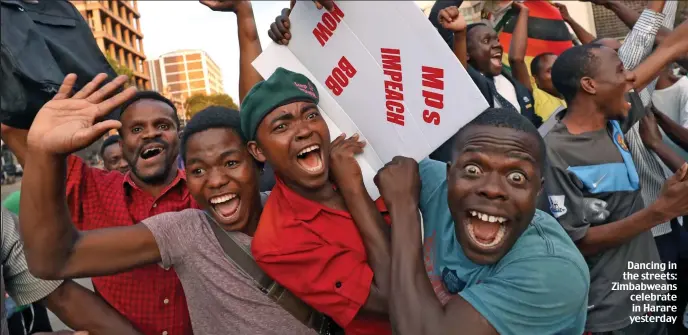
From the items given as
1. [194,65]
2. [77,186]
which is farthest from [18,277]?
[194,65]

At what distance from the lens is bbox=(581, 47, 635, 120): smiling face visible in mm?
2449

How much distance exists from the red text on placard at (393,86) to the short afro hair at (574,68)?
139 centimetres

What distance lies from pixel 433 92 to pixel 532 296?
70cm

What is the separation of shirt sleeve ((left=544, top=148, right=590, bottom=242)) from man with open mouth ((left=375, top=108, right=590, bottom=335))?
2.22ft

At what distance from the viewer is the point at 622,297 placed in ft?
7.52

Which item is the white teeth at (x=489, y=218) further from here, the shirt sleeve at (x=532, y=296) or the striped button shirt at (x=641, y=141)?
the striped button shirt at (x=641, y=141)

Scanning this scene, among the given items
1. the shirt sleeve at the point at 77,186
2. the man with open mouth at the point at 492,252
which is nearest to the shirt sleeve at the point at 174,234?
the shirt sleeve at the point at 77,186

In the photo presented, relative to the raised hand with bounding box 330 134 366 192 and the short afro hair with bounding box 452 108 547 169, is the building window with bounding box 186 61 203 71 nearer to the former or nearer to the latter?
the raised hand with bounding box 330 134 366 192

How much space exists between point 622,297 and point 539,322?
1149 millimetres

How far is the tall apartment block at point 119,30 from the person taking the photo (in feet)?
170

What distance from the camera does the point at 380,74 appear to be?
5.46ft

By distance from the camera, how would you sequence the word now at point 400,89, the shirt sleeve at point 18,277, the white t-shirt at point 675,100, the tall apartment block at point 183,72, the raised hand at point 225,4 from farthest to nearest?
the tall apartment block at point 183,72
the white t-shirt at point 675,100
the raised hand at point 225,4
the shirt sleeve at point 18,277
the word now at point 400,89

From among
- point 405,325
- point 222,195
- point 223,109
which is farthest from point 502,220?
point 223,109

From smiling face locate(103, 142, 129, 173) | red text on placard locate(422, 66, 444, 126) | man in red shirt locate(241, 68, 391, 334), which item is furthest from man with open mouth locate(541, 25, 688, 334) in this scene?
smiling face locate(103, 142, 129, 173)
